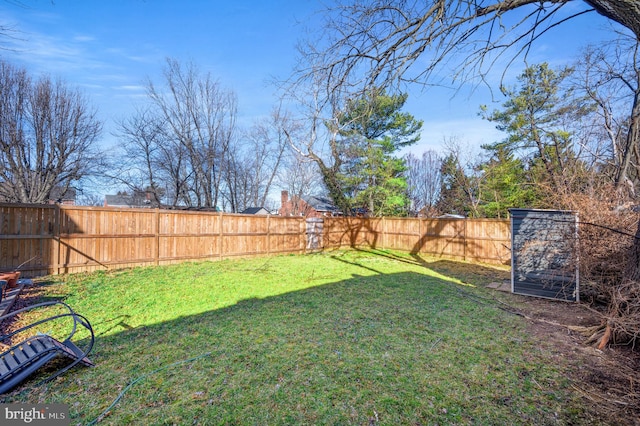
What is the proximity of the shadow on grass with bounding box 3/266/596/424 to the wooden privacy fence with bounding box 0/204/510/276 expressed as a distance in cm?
402

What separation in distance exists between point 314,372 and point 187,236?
7.40 meters

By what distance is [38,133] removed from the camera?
11031 millimetres

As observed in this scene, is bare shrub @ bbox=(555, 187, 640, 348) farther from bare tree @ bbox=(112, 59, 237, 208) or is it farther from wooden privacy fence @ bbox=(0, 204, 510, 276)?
bare tree @ bbox=(112, 59, 237, 208)

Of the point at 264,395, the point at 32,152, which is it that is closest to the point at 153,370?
the point at 264,395

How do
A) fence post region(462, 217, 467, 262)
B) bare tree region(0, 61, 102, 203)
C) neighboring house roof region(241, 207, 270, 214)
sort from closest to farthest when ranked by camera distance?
fence post region(462, 217, 467, 262) → bare tree region(0, 61, 102, 203) → neighboring house roof region(241, 207, 270, 214)

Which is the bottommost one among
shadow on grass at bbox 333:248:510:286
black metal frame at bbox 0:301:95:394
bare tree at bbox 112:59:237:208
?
shadow on grass at bbox 333:248:510:286

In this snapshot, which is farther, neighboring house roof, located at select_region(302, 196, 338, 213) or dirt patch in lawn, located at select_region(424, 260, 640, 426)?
neighboring house roof, located at select_region(302, 196, 338, 213)

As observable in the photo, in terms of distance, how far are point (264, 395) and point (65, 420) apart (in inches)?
52.3

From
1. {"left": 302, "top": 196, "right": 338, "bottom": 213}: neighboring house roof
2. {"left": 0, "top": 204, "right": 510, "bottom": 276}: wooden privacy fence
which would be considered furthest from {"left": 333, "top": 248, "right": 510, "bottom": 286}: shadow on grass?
{"left": 302, "top": 196, "right": 338, "bottom": 213}: neighboring house roof

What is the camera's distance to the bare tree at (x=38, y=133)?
1053cm

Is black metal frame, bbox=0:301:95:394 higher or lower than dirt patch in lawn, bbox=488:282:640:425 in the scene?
higher

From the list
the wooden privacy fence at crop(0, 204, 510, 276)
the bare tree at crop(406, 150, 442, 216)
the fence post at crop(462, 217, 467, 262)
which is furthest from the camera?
the bare tree at crop(406, 150, 442, 216)

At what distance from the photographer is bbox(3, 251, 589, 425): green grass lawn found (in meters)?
2.08

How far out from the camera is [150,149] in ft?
53.9
